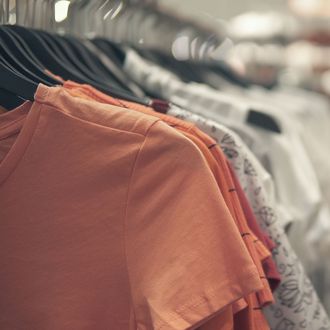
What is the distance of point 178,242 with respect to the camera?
19.7 inches

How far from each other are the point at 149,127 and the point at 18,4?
1.22 feet

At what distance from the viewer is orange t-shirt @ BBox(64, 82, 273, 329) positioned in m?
0.56

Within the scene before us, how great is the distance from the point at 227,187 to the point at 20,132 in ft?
0.77

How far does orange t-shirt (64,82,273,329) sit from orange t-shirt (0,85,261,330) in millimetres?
51

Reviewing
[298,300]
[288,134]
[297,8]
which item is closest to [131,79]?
[288,134]

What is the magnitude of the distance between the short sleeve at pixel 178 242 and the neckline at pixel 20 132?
0.40ft

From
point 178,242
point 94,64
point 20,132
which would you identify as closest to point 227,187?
point 178,242

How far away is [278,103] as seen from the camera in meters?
1.42

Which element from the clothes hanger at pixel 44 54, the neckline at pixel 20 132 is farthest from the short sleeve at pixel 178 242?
the clothes hanger at pixel 44 54

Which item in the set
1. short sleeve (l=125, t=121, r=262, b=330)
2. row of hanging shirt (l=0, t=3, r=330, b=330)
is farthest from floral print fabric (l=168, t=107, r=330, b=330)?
short sleeve (l=125, t=121, r=262, b=330)

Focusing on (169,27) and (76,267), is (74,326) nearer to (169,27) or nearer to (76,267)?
(76,267)

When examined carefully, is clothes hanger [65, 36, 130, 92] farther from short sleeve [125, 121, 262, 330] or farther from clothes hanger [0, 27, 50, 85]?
short sleeve [125, 121, 262, 330]

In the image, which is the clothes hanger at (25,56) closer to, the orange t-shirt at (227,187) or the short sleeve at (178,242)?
the orange t-shirt at (227,187)

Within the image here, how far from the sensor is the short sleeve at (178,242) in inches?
19.2
